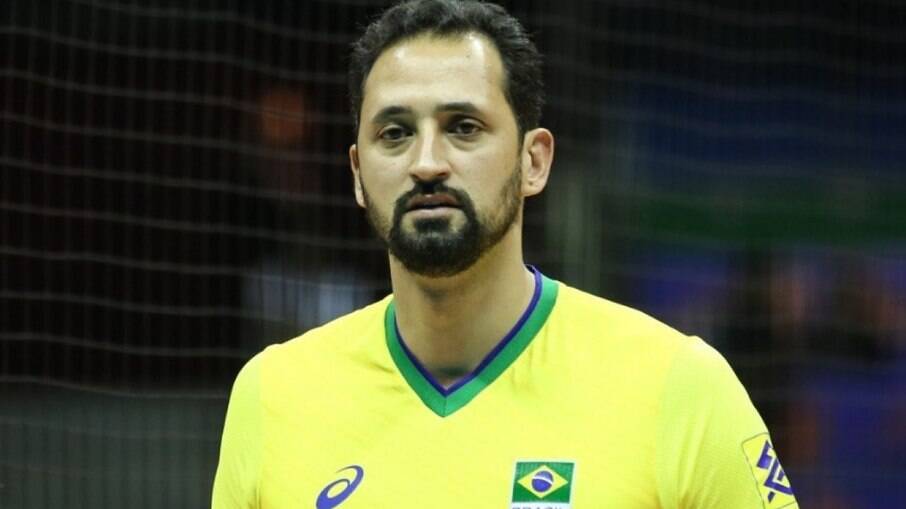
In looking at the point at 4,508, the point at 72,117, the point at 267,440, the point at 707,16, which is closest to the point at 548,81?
the point at 707,16

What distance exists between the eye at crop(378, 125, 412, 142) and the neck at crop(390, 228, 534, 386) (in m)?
0.22

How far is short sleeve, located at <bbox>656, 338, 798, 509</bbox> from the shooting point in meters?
3.10

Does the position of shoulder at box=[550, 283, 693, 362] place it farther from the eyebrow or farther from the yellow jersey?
the eyebrow

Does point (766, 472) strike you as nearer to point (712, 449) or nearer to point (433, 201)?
point (712, 449)

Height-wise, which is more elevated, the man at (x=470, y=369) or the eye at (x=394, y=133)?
the eye at (x=394, y=133)

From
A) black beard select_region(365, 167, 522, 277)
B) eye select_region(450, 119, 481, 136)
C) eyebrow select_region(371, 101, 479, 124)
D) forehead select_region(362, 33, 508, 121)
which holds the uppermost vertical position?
forehead select_region(362, 33, 508, 121)

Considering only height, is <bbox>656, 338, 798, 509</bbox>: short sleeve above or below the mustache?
below

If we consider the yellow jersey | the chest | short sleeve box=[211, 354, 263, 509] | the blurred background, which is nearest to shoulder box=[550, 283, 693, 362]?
the yellow jersey

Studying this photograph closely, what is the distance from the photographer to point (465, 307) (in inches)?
133

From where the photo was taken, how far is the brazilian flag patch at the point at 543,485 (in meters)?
3.17

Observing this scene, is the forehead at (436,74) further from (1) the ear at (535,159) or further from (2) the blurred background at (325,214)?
(2) the blurred background at (325,214)

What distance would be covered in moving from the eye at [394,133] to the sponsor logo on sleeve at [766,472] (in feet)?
2.61

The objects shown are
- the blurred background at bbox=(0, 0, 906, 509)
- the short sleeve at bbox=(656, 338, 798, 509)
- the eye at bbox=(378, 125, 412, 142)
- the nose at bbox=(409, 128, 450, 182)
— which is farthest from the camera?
the blurred background at bbox=(0, 0, 906, 509)

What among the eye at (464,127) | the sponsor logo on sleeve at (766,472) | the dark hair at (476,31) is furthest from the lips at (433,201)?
the sponsor logo on sleeve at (766,472)
